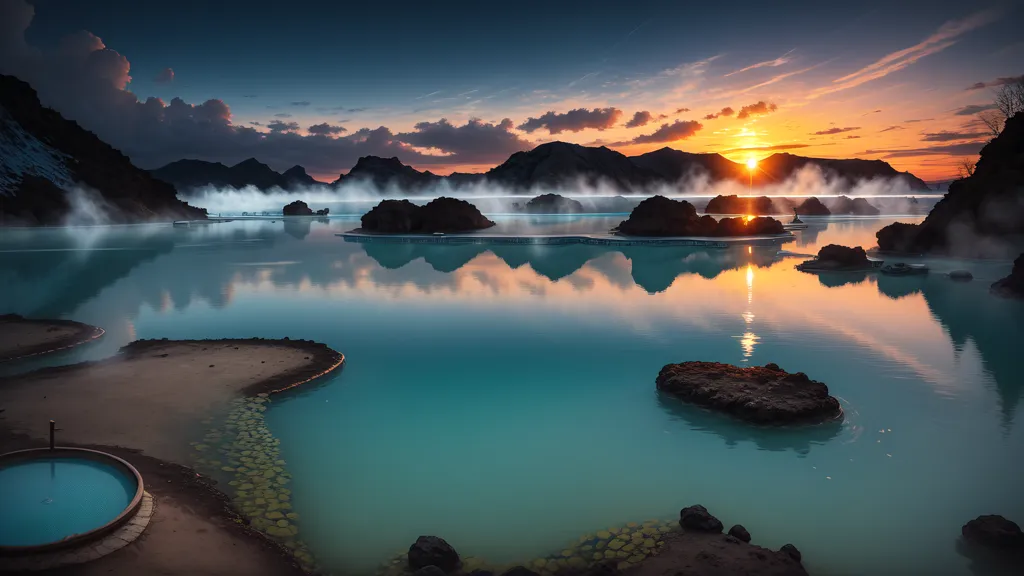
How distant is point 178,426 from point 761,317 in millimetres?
23090

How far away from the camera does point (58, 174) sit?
131 m

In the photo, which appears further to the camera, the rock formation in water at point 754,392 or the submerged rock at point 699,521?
the rock formation in water at point 754,392

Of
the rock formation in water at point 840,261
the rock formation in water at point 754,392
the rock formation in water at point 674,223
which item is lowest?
the rock formation in water at point 754,392

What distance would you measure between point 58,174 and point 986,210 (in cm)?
16132

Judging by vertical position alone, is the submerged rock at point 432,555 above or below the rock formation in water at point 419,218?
below

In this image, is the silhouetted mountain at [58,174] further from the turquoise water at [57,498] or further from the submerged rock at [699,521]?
the submerged rock at [699,521]

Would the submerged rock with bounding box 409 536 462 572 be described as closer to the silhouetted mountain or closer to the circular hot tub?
the circular hot tub

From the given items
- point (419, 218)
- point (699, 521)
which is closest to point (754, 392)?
point (699, 521)

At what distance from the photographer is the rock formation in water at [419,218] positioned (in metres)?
84.6

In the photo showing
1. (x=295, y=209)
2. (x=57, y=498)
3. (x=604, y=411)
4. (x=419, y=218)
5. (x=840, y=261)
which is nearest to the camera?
(x=57, y=498)

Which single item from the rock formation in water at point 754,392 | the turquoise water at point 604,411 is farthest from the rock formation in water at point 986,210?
the rock formation in water at point 754,392

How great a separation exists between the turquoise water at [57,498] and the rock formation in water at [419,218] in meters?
75.2

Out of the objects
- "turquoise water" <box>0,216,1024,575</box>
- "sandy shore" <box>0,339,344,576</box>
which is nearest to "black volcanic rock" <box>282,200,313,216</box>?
"turquoise water" <box>0,216,1024,575</box>

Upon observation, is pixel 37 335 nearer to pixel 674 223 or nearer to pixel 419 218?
pixel 674 223
